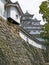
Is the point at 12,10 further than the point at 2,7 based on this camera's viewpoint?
Yes

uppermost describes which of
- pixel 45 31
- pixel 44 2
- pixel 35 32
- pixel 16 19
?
pixel 44 2

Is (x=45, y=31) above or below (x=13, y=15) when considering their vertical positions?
below

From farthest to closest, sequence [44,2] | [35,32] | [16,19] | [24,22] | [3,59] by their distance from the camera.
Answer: [24,22] → [35,32] → [44,2] → [16,19] → [3,59]

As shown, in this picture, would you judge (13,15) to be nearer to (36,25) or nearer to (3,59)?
(3,59)

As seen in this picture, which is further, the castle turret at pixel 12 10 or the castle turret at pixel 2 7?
the castle turret at pixel 12 10

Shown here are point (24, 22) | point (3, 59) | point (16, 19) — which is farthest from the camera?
point (24, 22)

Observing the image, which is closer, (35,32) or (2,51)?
(2,51)

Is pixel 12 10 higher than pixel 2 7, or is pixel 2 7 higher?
pixel 2 7

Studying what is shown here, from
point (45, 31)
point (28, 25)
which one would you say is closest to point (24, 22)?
point (28, 25)

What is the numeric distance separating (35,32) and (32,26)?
3.38m

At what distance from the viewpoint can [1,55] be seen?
31.5ft

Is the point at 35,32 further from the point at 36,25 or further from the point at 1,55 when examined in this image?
the point at 1,55

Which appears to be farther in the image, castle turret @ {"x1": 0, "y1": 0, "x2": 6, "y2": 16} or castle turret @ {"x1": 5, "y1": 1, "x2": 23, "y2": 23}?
castle turret @ {"x1": 5, "y1": 1, "x2": 23, "y2": 23}

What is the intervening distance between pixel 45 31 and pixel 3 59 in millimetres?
9630
